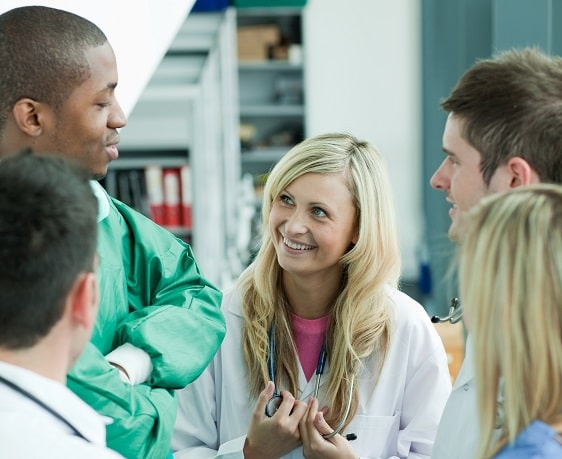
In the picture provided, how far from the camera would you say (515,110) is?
4.92 feet

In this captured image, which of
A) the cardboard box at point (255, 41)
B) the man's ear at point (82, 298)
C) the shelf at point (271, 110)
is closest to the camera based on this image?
the man's ear at point (82, 298)

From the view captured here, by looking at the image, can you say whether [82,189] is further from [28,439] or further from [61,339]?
[28,439]

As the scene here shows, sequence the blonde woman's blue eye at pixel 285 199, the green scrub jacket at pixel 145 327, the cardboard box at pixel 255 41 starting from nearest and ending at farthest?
the green scrub jacket at pixel 145 327 < the blonde woman's blue eye at pixel 285 199 < the cardboard box at pixel 255 41

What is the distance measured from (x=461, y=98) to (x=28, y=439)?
971 mm

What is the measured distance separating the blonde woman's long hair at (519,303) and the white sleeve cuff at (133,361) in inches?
23.1

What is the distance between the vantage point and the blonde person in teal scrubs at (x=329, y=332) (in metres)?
2.01

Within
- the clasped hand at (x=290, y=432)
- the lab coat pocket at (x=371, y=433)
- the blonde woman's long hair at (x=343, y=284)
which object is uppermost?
the blonde woman's long hair at (x=343, y=284)

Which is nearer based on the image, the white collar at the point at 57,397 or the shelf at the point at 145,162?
the white collar at the point at 57,397

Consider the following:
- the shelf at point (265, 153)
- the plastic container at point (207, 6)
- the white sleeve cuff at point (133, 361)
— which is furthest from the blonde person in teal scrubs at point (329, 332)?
the shelf at point (265, 153)

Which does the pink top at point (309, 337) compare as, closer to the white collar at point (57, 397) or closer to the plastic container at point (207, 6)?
the white collar at point (57, 397)

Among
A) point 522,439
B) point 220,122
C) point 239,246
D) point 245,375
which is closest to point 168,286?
point 245,375

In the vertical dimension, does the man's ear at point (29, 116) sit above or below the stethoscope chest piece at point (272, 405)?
above

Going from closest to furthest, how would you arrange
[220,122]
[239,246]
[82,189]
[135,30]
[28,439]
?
[28,439] < [82,189] < [135,30] < [239,246] < [220,122]

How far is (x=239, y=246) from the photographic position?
16.5 feet
